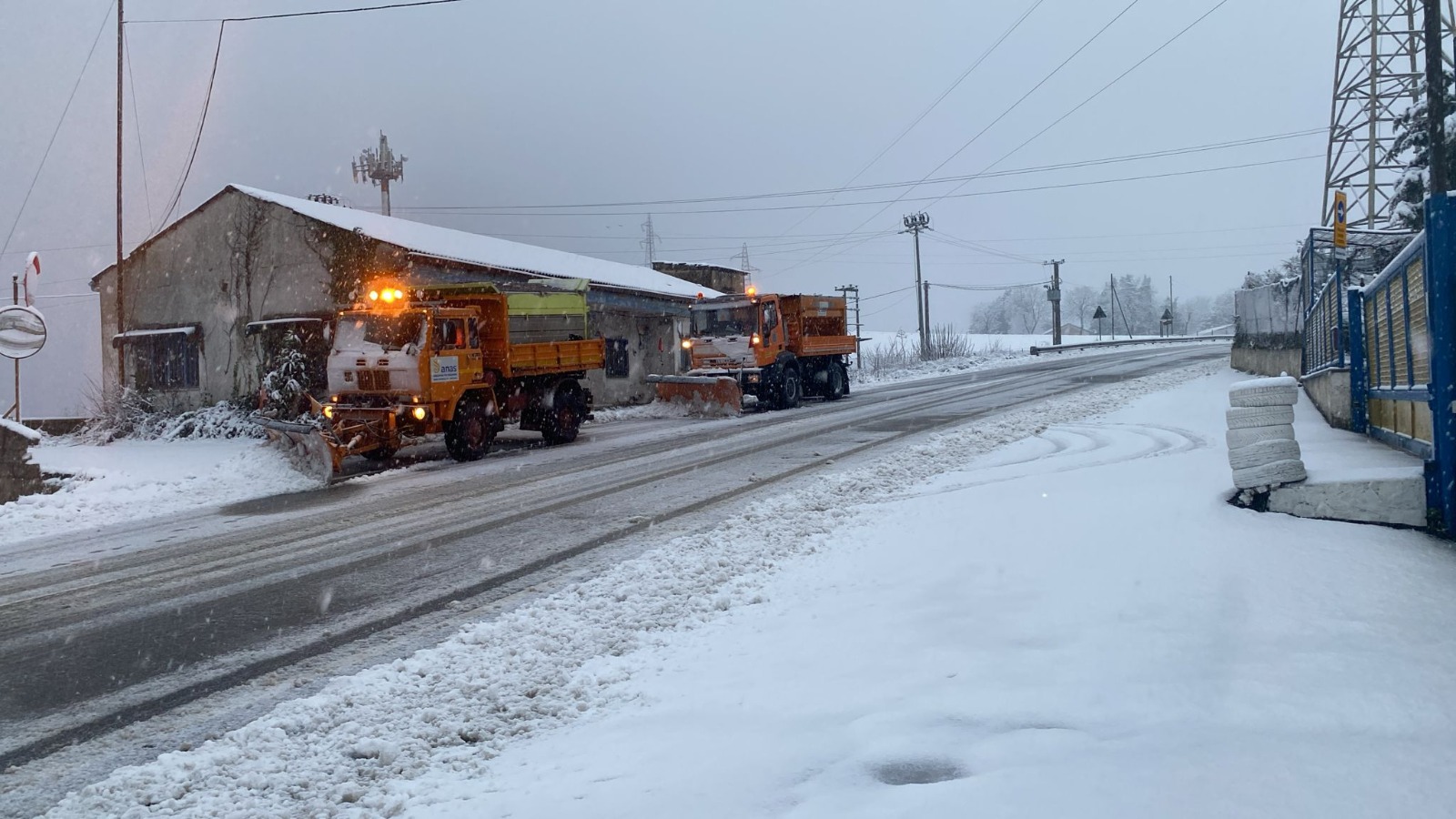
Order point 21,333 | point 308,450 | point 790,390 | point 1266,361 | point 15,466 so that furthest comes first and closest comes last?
point 790,390
point 1266,361
point 21,333
point 308,450
point 15,466

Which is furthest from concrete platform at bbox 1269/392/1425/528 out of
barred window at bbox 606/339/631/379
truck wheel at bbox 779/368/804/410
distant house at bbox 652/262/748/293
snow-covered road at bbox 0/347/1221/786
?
distant house at bbox 652/262/748/293

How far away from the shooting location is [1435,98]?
41.1 ft

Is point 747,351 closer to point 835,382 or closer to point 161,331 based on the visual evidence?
point 835,382

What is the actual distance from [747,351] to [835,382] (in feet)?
14.9

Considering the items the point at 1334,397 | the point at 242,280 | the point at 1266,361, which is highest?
the point at 242,280

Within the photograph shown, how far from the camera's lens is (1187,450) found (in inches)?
400

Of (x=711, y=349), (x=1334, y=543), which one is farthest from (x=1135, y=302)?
(x=1334, y=543)

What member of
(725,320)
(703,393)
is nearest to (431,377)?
(703,393)

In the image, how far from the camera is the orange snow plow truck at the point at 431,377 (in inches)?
543

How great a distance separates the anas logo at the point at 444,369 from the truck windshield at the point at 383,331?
40 centimetres

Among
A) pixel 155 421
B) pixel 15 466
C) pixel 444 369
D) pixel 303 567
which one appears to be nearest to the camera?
pixel 303 567

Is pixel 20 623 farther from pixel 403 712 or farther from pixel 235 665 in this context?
pixel 403 712

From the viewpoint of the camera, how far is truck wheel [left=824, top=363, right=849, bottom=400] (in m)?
26.2

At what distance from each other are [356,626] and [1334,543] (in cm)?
592
